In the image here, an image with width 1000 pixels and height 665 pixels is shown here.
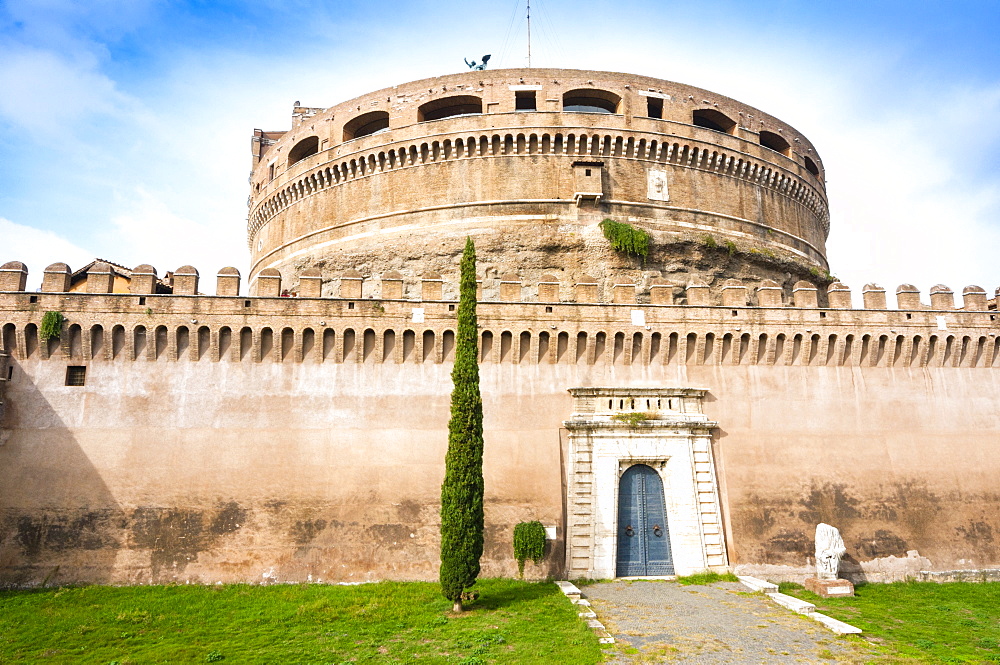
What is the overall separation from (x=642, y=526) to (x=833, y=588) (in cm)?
430

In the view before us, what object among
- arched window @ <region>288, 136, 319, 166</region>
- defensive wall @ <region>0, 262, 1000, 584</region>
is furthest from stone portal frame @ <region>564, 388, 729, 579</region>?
arched window @ <region>288, 136, 319, 166</region>

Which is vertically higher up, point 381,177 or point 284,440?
point 381,177

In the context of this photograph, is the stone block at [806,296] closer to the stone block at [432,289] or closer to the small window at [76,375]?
the stone block at [432,289]

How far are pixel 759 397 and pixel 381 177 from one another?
14.5m

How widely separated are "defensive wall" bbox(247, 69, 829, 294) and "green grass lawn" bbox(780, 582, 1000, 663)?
35.6 feet

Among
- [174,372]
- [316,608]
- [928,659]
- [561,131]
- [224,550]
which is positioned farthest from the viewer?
[561,131]

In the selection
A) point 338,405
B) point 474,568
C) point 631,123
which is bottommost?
point 474,568

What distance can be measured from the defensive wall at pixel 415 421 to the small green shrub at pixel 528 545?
355 millimetres

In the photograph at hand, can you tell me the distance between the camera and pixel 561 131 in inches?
877

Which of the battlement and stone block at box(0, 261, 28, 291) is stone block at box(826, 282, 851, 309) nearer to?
the battlement

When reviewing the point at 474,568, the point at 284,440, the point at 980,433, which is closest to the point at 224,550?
the point at 284,440

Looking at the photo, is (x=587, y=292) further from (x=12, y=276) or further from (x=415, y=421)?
(x=12, y=276)

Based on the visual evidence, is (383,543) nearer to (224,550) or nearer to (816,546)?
(224,550)

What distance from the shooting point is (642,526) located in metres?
16.2
